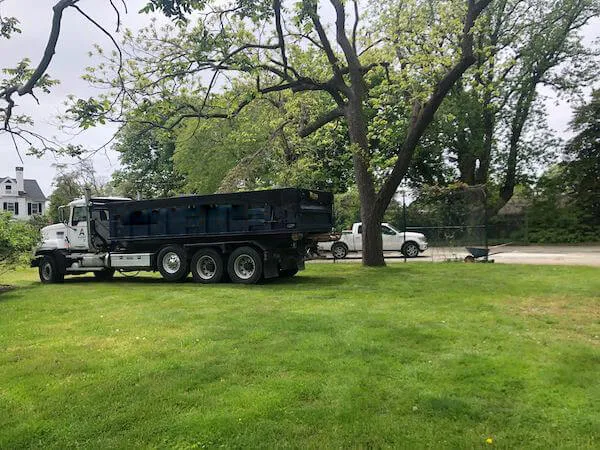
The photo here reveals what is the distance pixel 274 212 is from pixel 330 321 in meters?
6.06

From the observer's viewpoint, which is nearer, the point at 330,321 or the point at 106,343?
the point at 106,343

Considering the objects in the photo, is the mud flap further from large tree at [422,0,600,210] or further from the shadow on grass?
large tree at [422,0,600,210]

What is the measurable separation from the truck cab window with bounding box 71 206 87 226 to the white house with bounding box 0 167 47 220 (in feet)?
177

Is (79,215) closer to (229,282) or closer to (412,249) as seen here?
(229,282)

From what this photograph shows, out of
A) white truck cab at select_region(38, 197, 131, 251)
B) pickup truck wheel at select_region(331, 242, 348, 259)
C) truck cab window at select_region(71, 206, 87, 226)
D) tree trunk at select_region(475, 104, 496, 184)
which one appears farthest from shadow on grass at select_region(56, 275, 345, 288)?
tree trunk at select_region(475, 104, 496, 184)

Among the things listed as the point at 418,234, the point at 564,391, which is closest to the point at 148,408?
the point at 564,391

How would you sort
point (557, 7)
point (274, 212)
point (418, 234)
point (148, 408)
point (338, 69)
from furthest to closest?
point (557, 7), point (418, 234), point (338, 69), point (274, 212), point (148, 408)

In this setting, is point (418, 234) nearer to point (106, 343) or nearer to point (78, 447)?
point (106, 343)

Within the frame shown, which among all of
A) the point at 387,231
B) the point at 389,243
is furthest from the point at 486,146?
the point at 389,243

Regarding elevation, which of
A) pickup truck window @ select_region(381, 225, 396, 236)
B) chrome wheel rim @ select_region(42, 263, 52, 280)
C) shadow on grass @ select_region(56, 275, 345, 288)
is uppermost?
pickup truck window @ select_region(381, 225, 396, 236)

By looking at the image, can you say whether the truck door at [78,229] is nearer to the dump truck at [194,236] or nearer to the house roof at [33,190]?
the dump truck at [194,236]

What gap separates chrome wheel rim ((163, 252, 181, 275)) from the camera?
610 inches

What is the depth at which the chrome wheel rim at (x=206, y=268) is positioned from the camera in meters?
15.1

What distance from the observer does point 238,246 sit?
14.7m
